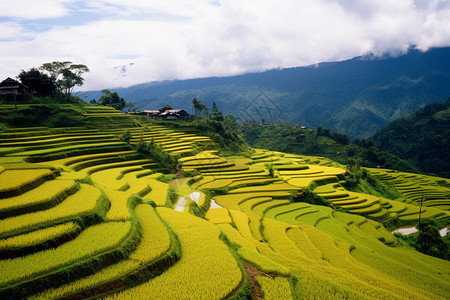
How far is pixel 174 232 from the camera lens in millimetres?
10102

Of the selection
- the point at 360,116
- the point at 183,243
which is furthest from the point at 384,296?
the point at 360,116

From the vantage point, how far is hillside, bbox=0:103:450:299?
263 inches

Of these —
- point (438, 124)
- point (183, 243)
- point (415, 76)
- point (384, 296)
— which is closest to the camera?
point (384, 296)

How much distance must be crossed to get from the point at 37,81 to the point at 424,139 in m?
91.9

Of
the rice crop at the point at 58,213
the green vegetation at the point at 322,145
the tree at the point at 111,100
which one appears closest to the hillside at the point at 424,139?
the green vegetation at the point at 322,145

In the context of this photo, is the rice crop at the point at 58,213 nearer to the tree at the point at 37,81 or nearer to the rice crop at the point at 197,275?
the rice crop at the point at 197,275

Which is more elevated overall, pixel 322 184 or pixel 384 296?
pixel 384 296

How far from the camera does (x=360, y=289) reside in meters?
8.08

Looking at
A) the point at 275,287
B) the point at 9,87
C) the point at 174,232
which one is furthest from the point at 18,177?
the point at 9,87

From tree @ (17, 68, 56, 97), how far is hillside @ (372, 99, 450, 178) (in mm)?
81311

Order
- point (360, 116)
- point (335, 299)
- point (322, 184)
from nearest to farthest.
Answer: point (335, 299), point (322, 184), point (360, 116)

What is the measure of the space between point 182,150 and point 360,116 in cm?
13475

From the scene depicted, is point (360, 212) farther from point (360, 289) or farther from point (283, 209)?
point (360, 289)

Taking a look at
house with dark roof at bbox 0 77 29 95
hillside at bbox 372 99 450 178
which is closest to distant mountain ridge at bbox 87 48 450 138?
hillside at bbox 372 99 450 178
